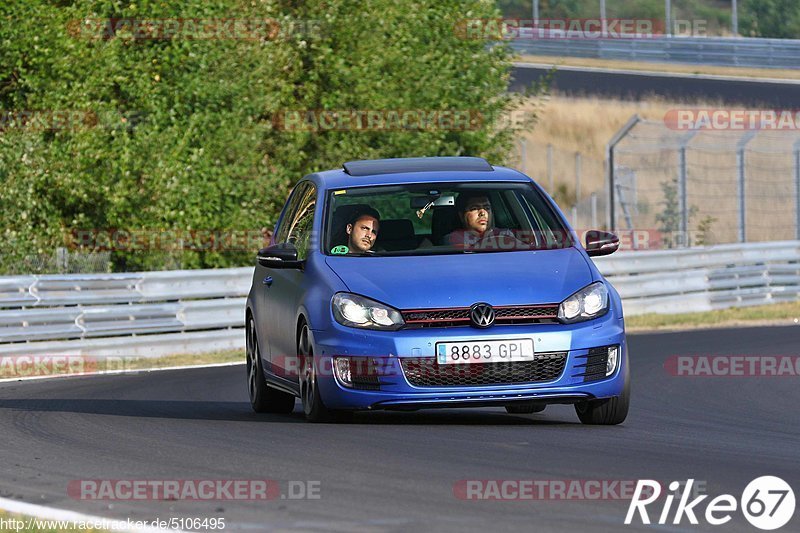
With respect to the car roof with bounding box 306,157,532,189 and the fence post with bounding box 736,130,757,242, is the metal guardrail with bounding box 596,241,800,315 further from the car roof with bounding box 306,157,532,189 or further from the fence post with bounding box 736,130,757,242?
the car roof with bounding box 306,157,532,189

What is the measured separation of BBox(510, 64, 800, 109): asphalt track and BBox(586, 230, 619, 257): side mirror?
3941 centimetres

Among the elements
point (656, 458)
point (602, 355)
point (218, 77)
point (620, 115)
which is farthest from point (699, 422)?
point (620, 115)

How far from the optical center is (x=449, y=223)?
10.8 meters

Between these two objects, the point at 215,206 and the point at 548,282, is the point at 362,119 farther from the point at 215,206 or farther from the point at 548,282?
the point at 548,282

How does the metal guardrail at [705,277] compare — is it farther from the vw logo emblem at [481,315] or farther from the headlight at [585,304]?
the vw logo emblem at [481,315]

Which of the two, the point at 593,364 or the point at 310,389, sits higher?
the point at 593,364

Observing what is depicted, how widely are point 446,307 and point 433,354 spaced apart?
0.91ft

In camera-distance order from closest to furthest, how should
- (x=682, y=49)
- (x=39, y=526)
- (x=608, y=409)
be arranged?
(x=39, y=526) → (x=608, y=409) → (x=682, y=49)

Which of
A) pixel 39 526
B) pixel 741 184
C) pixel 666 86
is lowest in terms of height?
pixel 666 86

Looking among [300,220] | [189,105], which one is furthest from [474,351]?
[189,105]

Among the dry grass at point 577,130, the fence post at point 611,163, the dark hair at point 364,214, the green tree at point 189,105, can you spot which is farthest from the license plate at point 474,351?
the dry grass at point 577,130

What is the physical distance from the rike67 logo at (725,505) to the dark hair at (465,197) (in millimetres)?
3700

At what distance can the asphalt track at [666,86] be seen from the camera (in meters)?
51.0

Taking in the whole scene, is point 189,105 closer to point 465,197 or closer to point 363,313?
point 465,197
